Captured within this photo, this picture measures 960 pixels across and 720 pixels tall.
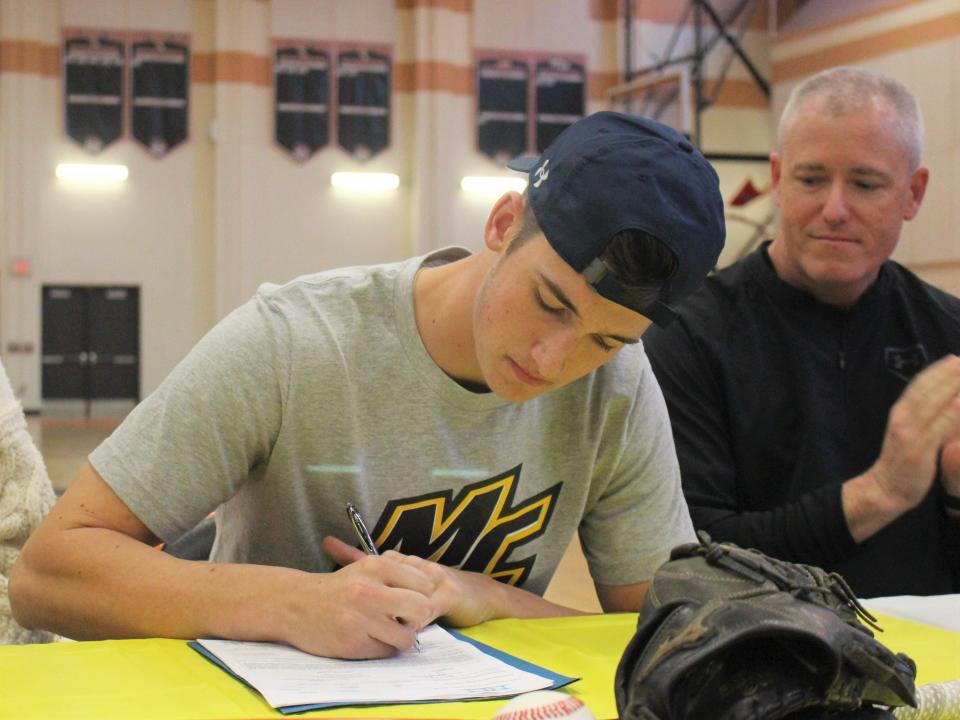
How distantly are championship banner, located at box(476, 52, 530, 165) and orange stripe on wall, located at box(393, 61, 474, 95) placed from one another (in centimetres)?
18

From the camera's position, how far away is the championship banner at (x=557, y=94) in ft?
46.7

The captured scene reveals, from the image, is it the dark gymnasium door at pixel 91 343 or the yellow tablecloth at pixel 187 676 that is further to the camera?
the dark gymnasium door at pixel 91 343

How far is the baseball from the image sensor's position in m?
1.06

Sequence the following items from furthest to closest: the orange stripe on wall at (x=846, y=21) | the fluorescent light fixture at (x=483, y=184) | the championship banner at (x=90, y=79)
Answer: the fluorescent light fixture at (x=483, y=184), the championship banner at (x=90, y=79), the orange stripe on wall at (x=846, y=21)

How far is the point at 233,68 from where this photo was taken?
13.6 meters

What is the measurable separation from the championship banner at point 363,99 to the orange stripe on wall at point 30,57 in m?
3.48

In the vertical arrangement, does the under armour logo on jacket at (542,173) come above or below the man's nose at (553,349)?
above

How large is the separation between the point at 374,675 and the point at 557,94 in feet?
44.8

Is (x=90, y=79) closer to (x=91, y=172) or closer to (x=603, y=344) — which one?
(x=91, y=172)

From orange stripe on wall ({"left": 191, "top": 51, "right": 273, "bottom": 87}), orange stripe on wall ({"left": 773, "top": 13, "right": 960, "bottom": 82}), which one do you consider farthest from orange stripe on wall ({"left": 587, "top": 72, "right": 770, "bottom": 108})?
orange stripe on wall ({"left": 191, "top": 51, "right": 273, "bottom": 87})

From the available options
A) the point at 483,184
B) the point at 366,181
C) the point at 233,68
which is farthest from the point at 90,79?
the point at 483,184

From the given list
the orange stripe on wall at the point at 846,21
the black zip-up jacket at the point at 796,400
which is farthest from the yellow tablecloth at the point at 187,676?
the orange stripe on wall at the point at 846,21

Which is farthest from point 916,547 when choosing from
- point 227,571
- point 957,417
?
point 227,571

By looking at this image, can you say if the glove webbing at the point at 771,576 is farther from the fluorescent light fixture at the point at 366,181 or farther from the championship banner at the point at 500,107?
the championship banner at the point at 500,107
